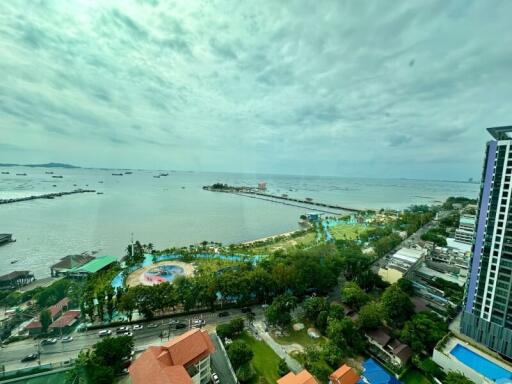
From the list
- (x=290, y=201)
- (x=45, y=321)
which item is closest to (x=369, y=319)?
(x=45, y=321)

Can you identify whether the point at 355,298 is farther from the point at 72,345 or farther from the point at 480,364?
the point at 72,345

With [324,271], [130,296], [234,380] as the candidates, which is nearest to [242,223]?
[324,271]

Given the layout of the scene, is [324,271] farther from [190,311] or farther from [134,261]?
[134,261]

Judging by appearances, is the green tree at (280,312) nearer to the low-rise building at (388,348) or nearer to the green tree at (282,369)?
the green tree at (282,369)

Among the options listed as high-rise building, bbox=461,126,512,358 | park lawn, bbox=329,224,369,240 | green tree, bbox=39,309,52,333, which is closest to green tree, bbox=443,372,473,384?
high-rise building, bbox=461,126,512,358

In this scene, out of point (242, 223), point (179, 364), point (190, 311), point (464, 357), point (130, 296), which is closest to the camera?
point (179, 364)

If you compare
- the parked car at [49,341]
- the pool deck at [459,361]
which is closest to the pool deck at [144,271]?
the parked car at [49,341]
